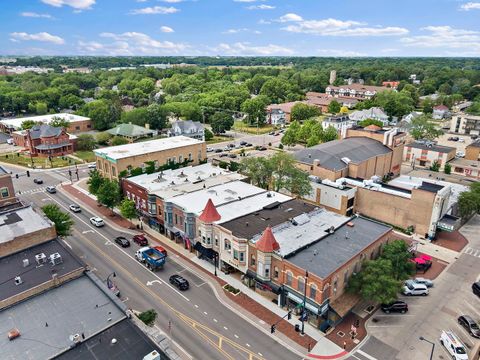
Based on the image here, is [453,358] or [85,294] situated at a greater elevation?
[85,294]

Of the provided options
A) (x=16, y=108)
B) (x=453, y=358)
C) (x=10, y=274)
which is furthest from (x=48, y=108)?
(x=453, y=358)

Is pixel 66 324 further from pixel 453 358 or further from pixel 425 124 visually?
pixel 425 124

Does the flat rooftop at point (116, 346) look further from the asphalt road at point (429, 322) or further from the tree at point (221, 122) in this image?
the tree at point (221, 122)

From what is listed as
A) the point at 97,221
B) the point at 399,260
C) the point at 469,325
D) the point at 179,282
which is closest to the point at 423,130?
the point at 399,260

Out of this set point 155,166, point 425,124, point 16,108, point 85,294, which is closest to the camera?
point 85,294

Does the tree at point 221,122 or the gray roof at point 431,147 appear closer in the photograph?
the gray roof at point 431,147

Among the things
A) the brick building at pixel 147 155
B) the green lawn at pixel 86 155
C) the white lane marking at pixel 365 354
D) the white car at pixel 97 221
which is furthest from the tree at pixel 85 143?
the white lane marking at pixel 365 354
